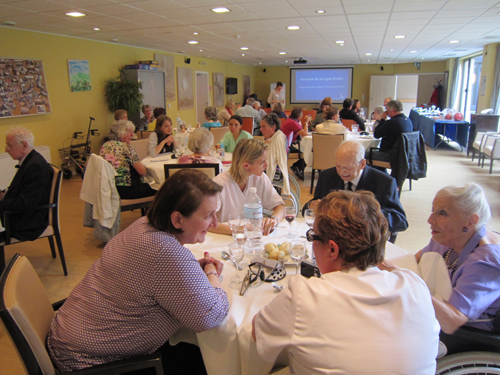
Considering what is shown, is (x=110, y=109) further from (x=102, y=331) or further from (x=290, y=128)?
(x=102, y=331)

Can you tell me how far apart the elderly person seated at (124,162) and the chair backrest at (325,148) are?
10.0 feet

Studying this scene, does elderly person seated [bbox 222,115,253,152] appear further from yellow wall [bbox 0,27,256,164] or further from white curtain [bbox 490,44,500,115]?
white curtain [bbox 490,44,500,115]

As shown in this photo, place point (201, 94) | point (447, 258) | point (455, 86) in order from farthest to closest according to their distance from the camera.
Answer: point (455, 86) < point (201, 94) < point (447, 258)

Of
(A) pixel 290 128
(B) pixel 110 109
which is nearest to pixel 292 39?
(A) pixel 290 128

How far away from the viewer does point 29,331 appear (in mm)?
1268

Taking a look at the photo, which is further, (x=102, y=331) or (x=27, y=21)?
(x=27, y=21)

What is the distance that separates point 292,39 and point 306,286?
824 centimetres

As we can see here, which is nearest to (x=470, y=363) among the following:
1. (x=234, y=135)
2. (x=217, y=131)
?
(x=234, y=135)

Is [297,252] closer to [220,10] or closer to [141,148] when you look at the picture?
[141,148]

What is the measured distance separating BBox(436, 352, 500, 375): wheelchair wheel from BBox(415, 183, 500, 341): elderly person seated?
104mm

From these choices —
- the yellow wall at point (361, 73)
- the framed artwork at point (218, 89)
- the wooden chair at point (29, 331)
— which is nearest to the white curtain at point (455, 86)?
the yellow wall at point (361, 73)

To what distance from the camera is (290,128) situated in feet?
22.1

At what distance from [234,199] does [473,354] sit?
1.66m

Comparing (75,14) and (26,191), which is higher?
(75,14)
